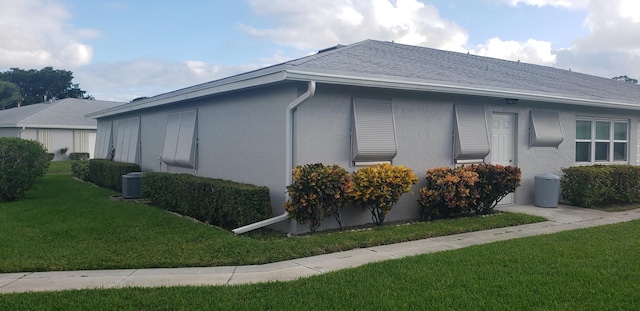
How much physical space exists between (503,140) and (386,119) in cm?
382

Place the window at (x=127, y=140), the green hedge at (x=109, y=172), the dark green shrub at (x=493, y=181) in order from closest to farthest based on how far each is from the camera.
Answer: the dark green shrub at (x=493, y=181) < the green hedge at (x=109, y=172) < the window at (x=127, y=140)

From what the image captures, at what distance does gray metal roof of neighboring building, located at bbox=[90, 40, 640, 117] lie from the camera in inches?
327

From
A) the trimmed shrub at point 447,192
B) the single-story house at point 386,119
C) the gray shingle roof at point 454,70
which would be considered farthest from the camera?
the trimmed shrub at point 447,192

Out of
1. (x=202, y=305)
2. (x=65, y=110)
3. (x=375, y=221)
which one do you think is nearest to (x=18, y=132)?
(x=65, y=110)

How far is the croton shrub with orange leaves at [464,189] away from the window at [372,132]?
1.07 m

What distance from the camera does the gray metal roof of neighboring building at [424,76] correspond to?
831cm

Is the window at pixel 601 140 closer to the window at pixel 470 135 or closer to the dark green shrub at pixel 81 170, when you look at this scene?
the window at pixel 470 135

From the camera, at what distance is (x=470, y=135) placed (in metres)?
10.5

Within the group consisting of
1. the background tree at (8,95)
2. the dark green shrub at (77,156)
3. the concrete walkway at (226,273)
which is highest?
the background tree at (8,95)

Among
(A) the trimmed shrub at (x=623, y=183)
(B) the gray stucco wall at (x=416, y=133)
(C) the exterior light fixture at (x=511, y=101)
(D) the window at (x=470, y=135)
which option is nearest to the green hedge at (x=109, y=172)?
(B) the gray stucco wall at (x=416, y=133)

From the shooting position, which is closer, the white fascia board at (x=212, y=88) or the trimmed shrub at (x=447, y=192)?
the white fascia board at (x=212, y=88)

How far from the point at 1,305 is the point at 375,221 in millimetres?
6022

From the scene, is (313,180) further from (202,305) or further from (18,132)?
(18,132)

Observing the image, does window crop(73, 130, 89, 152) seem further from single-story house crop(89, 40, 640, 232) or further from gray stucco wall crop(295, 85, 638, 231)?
gray stucco wall crop(295, 85, 638, 231)
